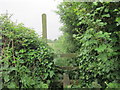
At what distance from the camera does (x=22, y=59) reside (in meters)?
1.86

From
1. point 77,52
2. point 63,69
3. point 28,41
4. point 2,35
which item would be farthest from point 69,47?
point 2,35

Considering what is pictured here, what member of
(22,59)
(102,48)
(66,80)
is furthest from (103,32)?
(66,80)

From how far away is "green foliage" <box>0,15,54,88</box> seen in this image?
5.52 ft

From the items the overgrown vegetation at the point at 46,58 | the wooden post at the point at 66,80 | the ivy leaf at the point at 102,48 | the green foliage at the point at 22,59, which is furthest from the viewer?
the wooden post at the point at 66,80

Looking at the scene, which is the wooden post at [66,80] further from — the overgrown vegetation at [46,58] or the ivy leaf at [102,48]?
the ivy leaf at [102,48]

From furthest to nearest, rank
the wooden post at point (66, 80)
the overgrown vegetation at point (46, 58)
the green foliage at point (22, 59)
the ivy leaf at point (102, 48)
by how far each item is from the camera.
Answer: the wooden post at point (66, 80) < the green foliage at point (22, 59) < the overgrown vegetation at point (46, 58) < the ivy leaf at point (102, 48)

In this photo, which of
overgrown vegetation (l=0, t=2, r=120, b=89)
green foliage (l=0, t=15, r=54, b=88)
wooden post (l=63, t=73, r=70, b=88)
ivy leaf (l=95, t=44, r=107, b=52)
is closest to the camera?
ivy leaf (l=95, t=44, r=107, b=52)

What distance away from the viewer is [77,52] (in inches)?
102

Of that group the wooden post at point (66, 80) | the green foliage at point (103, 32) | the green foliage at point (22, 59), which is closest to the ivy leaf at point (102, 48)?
the green foliage at point (103, 32)

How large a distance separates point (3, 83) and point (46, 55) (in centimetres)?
72

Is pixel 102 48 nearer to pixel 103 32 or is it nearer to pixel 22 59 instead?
pixel 103 32

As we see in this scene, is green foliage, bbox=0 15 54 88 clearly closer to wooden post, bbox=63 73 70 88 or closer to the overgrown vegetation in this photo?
the overgrown vegetation

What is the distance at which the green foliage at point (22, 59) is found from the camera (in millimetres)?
1684

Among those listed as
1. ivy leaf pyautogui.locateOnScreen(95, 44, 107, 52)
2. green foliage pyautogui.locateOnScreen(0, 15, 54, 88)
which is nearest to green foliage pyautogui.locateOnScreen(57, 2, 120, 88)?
ivy leaf pyautogui.locateOnScreen(95, 44, 107, 52)
